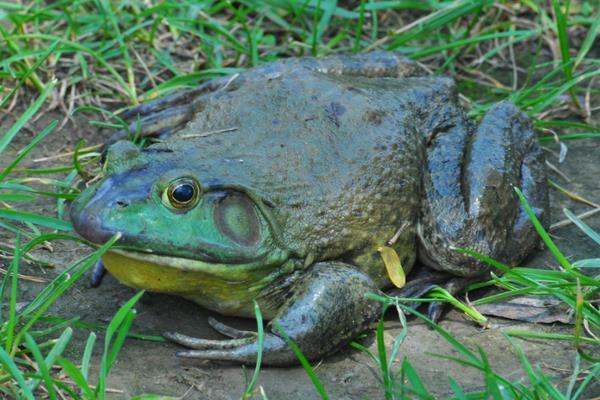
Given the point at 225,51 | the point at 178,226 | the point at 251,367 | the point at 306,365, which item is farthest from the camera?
the point at 225,51

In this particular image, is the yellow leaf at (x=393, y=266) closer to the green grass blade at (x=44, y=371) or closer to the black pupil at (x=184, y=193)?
the black pupil at (x=184, y=193)

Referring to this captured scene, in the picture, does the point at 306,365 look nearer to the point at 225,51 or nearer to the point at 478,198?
the point at 478,198

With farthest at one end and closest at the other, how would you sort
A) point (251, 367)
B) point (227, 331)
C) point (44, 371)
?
point (227, 331), point (251, 367), point (44, 371)

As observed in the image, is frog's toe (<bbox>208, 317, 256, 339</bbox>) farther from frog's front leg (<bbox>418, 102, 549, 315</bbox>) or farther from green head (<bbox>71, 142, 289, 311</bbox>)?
frog's front leg (<bbox>418, 102, 549, 315</bbox>)

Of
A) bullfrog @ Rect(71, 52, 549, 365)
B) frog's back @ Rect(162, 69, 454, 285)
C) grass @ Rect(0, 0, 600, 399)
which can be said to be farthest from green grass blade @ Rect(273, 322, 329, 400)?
grass @ Rect(0, 0, 600, 399)

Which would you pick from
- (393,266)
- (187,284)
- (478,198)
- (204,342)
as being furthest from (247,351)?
(478,198)

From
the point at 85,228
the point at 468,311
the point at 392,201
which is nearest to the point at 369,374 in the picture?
the point at 468,311
